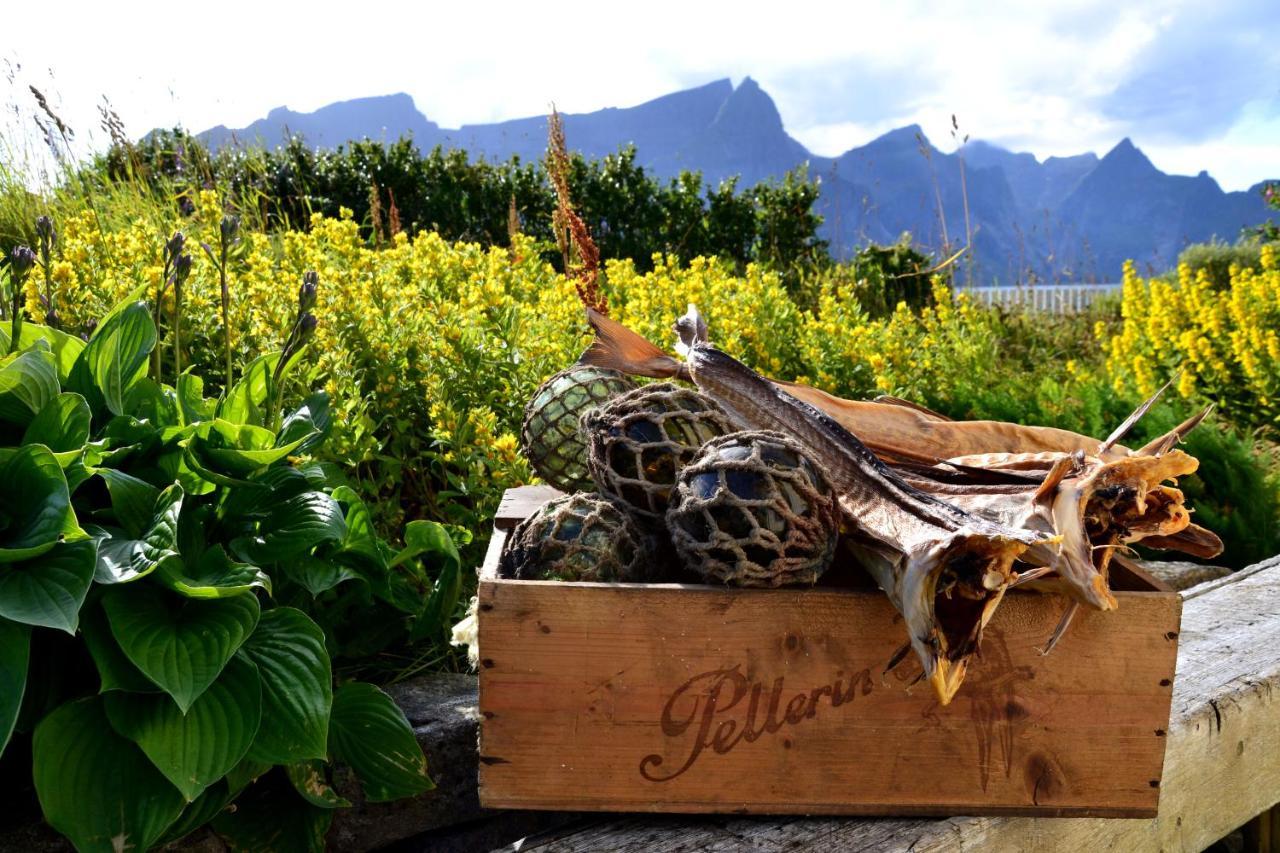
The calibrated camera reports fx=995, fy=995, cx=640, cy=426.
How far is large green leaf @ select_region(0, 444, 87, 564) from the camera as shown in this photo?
1.17 m

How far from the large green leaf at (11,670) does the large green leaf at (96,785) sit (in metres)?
0.11

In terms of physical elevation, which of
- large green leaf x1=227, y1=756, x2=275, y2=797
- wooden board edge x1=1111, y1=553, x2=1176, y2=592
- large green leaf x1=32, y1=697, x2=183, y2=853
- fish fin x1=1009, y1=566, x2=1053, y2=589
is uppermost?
fish fin x1=1009, y1=566, x2=1053, y2=589

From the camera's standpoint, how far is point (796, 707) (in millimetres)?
1322

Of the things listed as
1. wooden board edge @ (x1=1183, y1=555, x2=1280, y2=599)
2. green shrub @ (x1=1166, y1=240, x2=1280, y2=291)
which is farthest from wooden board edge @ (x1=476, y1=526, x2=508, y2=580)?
green shrub @ (x1=1166, y1=240, x2=1280, y2=291)

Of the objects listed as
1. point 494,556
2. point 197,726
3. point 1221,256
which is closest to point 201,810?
point 197,726

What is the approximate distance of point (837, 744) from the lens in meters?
1.35

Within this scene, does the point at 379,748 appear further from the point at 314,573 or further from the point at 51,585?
the point at 51,585

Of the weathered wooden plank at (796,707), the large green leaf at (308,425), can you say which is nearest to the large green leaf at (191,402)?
the large green leaf at (308,425)

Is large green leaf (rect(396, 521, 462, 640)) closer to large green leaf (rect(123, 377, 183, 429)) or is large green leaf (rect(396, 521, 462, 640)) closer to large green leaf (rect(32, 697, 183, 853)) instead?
large green leaf (rect(123, 377, 183, 429))

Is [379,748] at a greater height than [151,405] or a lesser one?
lesser

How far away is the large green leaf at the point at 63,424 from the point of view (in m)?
1.33

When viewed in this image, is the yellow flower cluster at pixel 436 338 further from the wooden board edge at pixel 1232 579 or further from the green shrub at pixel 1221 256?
the green shrub at pixel 1221 256

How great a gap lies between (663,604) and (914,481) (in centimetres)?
48

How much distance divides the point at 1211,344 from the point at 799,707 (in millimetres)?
4226
